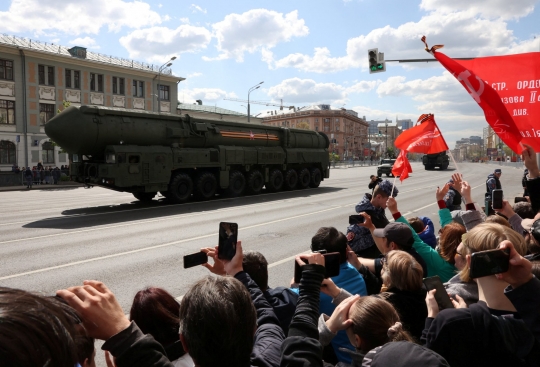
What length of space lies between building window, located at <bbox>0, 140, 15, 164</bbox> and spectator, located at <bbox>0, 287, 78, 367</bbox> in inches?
1718

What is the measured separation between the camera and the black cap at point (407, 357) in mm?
1628

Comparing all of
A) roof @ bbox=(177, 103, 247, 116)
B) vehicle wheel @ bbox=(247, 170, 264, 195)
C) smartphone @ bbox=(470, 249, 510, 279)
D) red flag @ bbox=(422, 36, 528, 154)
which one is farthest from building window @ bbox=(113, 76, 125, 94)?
smartphone @ bbox=(470, 249, 510, 279)

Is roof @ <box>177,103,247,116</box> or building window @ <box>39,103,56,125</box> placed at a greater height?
roof @ <box>177,103,247,116</box>

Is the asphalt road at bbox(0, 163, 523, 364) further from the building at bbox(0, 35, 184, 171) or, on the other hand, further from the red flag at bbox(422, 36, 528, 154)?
the building at bbox(0, 35, 184, 171)

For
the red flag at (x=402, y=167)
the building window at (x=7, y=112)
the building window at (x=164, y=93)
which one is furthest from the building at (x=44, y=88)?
the red flag at (x=402, y=167)

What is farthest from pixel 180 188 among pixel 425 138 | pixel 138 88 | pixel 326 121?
pixel 326 121

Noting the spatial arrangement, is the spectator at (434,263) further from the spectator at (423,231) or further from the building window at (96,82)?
the building window at (96,82)

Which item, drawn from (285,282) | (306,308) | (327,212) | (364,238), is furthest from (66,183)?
(306,308)

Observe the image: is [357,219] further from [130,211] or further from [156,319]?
[130,211]

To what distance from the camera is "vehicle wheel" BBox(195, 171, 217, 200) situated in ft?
62.8

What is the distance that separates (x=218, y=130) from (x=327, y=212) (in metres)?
7.22

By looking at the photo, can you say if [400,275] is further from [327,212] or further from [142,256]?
[327,212]

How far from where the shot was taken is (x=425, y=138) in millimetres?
7023

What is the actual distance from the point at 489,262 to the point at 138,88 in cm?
5092
